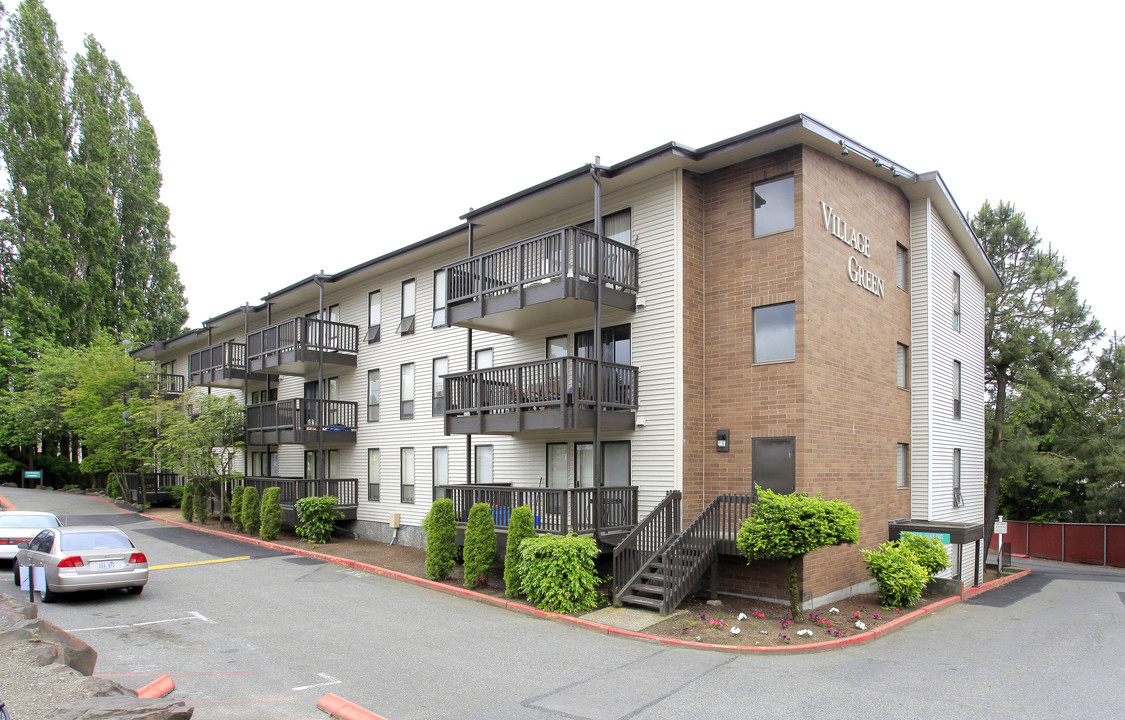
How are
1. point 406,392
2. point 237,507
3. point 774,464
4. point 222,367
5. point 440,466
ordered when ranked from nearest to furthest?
1. point 774,464
2. point 440,466
3. point 406,392
4. point 237,507
5. point 222,367

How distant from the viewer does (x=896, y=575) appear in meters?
14.5

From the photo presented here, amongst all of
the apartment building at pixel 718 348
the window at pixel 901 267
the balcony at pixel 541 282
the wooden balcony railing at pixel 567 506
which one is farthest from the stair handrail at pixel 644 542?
the window at pixel 901 267

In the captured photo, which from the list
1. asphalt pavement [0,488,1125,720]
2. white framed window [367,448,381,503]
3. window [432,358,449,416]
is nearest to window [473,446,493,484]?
window [432,358,449,416]

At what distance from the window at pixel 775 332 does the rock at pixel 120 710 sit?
11.9 metres

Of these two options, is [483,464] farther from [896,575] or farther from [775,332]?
[896,575]

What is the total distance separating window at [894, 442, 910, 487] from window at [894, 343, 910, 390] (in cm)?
159

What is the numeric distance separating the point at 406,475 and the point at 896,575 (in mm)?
14353

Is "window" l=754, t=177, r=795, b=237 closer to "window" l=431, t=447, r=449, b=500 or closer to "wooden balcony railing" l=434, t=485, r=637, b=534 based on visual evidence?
"wooden balcony railing" l=434, t=485, r=637, b=534

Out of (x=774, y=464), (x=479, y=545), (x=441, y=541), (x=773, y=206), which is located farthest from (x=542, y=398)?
(x=773, y=206)

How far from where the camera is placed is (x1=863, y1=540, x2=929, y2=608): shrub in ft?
47.5

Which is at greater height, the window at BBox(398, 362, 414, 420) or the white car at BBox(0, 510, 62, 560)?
the window at BBox(398, 362, 414, 420)

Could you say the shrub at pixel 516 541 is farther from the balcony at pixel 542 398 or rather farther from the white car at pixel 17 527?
the white car at pixel 17 527

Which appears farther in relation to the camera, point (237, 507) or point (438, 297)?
point (237, 507)

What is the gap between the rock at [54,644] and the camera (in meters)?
7.57
